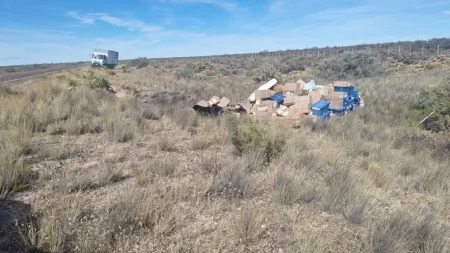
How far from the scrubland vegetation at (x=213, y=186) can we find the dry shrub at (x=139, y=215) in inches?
0.6

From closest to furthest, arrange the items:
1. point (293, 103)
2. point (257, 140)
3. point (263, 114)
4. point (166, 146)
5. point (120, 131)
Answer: point (257, 140) → point (166, 146) → point (120, 131) → point (263, 114) → point (293, 103)

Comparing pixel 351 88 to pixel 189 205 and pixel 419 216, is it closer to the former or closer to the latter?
pixel 419 216

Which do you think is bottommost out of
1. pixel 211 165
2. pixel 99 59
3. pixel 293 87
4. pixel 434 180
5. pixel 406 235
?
pixel 434 180

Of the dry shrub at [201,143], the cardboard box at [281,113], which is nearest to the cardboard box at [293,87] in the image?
the cardboard box at [281,113]

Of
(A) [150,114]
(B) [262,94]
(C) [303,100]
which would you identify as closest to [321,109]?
(C) [303,100]

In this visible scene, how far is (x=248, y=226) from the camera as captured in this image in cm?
348

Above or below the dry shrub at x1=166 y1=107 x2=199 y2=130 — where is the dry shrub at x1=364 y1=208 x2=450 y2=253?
below

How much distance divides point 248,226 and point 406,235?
1815mm

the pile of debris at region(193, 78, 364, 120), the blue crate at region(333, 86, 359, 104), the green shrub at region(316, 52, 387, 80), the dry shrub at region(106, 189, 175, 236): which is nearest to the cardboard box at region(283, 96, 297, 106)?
the pile of debris at region(193, 78, 364, 120)

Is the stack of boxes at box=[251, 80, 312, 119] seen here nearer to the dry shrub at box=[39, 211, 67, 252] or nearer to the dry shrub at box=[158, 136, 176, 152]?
the dry shrub at box=[158, 136, 176, 152]

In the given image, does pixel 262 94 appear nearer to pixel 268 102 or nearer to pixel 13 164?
pixel 268 102

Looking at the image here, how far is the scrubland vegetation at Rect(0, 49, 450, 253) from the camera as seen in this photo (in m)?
3.30

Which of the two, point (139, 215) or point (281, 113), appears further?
point (281, 113)

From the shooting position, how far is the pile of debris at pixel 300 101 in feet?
A: 35.0
